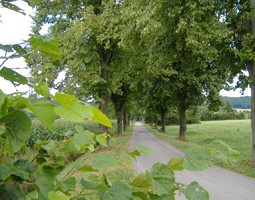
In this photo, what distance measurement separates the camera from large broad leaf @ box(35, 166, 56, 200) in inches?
19.1

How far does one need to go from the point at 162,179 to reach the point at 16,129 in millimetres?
461

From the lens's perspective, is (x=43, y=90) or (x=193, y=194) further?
(x=193, y=194)

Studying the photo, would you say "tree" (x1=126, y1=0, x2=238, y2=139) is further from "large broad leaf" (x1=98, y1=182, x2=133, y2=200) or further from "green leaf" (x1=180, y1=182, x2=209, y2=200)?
"large broad leaf" (x1=98, y1=182, x2=133, y2=200)

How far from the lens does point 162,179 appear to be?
1.94 feet

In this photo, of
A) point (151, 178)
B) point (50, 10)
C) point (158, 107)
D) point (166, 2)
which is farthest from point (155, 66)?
point (158, 107)

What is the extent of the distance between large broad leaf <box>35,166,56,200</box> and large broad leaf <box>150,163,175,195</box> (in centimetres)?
31

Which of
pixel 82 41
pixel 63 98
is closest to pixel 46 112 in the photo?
pixel 63 98

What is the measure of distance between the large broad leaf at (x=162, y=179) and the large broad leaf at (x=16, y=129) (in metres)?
0.40

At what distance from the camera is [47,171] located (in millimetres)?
575

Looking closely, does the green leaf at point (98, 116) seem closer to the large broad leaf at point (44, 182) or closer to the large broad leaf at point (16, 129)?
the large broad leaf at point (16, 129)

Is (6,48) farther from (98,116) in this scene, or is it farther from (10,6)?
(98,116)

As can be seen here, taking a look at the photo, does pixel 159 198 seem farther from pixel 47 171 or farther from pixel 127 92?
pixel 127 92

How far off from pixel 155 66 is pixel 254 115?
500cm

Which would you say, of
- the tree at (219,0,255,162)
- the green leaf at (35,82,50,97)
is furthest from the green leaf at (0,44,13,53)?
the tree at (219,0,255,162)
